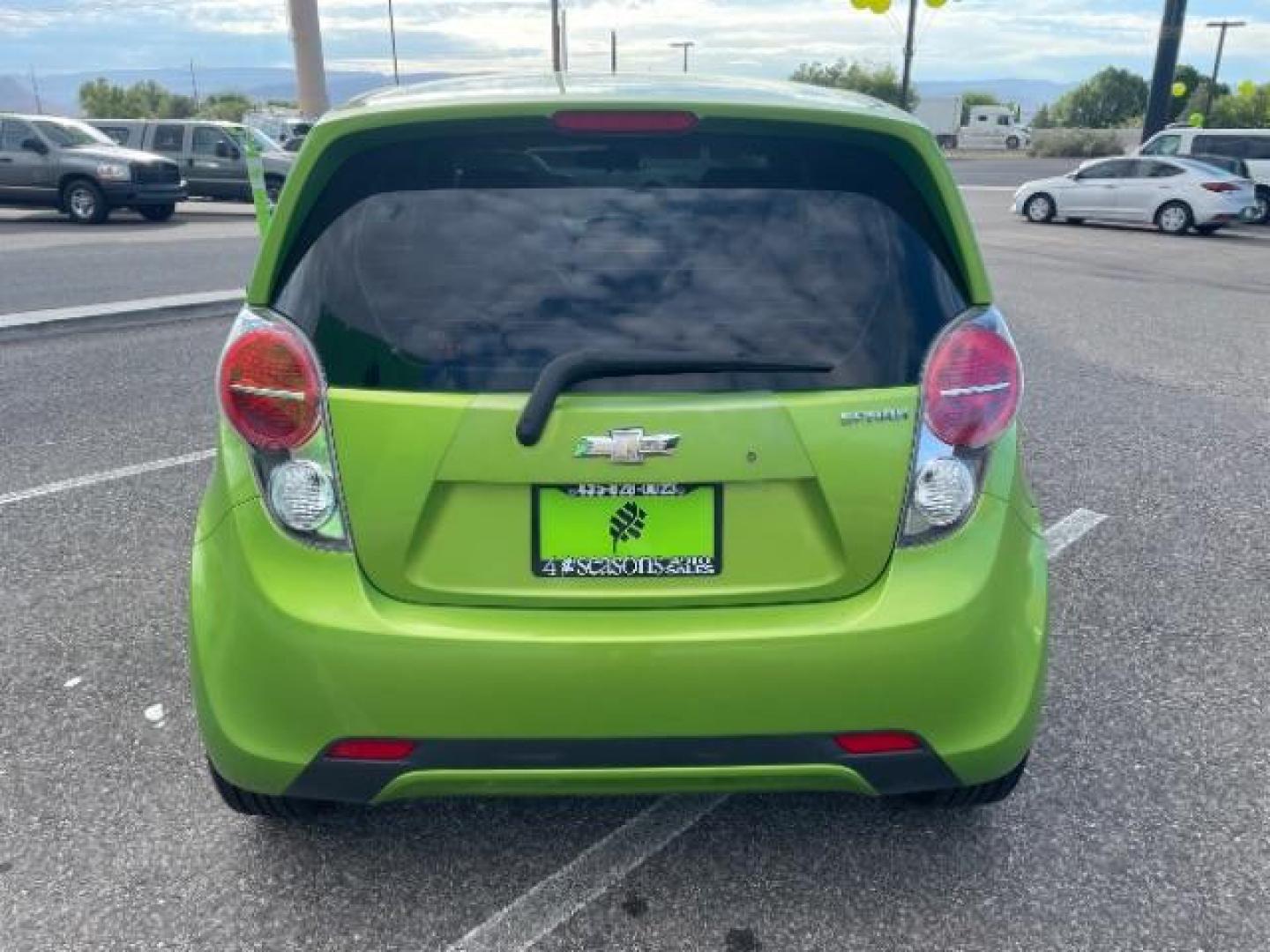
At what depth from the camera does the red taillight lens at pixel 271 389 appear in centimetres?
207

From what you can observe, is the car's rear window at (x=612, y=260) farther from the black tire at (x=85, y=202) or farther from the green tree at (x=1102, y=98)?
the green tree at (x=1102, y=98)

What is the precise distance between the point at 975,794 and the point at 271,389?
70.5 inches

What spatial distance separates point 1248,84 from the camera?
2453 inches

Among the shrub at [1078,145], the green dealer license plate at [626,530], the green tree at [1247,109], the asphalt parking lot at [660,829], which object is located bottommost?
the shrub at [1078,145]

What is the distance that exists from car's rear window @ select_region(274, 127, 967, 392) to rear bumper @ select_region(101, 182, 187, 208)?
19.0 m

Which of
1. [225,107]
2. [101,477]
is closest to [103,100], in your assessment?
[225,107]

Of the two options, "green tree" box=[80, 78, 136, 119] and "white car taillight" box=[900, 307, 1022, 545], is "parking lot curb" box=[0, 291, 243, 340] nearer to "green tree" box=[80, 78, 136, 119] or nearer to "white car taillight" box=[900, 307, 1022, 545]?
"white car taillight" box=[900, 307, 1022, 545]

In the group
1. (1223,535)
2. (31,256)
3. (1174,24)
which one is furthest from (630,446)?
(1174,24)

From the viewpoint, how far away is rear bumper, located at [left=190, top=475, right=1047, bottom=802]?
2004mm

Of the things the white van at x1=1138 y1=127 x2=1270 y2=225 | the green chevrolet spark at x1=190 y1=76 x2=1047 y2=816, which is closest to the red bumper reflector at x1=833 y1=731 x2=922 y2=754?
the green chevrolet spark at x1=190 y1=76 x2=1047 y2=816

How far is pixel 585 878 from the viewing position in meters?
2.42

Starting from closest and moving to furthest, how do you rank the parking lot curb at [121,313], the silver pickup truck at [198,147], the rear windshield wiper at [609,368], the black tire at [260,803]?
the rear windshield wiper at [609,368], the black tire at [260,803], the parking lot curb at [121,313], the silver pickup truck at [198,147]

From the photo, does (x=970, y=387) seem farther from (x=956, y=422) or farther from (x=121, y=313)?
(x=121, y=313)

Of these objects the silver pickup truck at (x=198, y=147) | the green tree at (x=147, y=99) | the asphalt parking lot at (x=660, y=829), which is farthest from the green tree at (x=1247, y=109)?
the green tree at (x=147, y=99)
